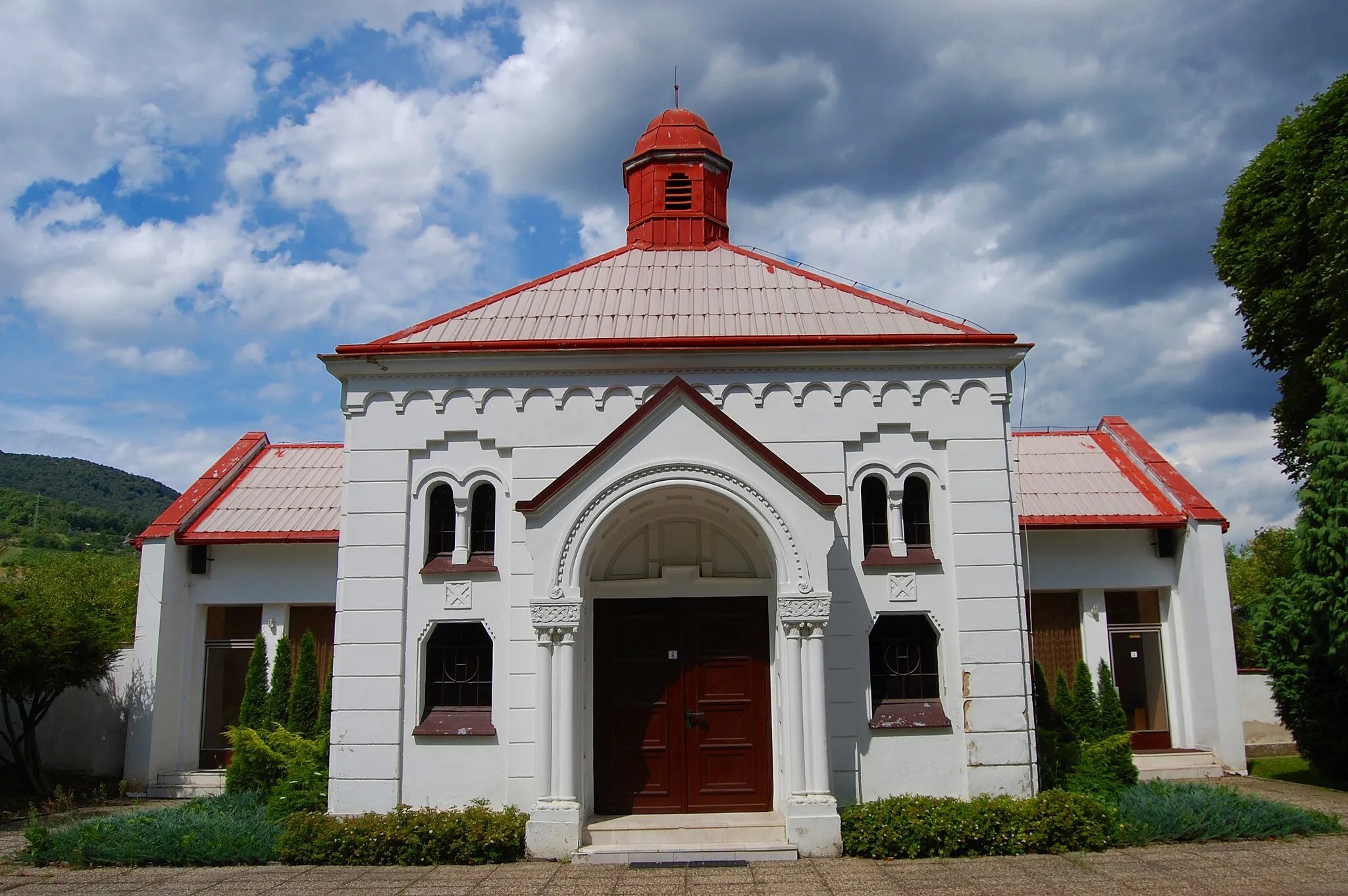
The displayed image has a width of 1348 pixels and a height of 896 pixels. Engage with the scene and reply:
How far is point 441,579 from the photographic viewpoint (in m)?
12.5

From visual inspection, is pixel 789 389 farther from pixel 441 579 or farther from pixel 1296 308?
pixel 1296 308

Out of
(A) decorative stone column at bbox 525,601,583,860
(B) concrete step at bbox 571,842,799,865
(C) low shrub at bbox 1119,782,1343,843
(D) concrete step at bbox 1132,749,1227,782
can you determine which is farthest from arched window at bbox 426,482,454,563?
(D) concrete step at bbox 1132,749,1227,782

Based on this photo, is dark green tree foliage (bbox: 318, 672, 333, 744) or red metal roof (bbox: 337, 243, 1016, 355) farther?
dark green tree foliage (bbox: 318, 672, 333, 744)

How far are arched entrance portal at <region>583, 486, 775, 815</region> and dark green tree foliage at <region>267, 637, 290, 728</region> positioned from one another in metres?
7.23

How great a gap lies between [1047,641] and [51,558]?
54.6 meters

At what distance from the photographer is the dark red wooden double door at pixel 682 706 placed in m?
12.3

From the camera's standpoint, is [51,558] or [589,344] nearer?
[589,344]

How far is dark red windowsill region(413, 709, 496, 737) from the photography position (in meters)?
12.0

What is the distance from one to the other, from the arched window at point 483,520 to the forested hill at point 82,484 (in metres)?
119

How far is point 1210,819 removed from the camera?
11414 mm

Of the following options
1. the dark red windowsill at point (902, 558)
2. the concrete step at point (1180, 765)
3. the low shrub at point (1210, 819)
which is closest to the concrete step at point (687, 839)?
the dark red windowsill at point (902, 558)

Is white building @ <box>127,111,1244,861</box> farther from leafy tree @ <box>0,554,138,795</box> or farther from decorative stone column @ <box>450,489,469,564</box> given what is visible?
leafy tree @ <box>0,554,138,795</box>

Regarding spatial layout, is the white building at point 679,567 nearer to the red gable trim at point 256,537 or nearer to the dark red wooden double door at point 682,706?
the dark red wooden double door at point 682,706

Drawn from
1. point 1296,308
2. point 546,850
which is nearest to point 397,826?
point 546,850
